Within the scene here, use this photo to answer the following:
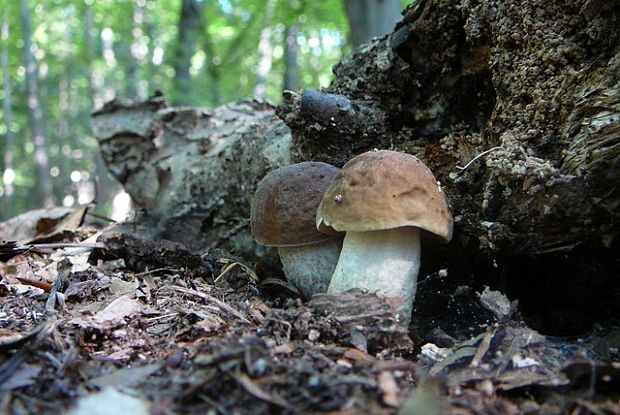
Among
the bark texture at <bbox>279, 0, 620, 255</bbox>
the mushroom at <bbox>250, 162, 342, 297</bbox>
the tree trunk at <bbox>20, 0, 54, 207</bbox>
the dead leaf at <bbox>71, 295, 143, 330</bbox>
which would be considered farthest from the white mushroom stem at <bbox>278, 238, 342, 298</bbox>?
the tree trunk at <bbox>20, 0, 54, 207</bbox>

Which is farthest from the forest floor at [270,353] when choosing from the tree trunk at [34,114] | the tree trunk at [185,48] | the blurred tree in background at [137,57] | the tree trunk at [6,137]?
the tree trunk at [6,137]

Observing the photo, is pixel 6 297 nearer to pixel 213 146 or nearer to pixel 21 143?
pixel 213 146

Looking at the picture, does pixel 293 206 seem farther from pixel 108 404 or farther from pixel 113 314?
pixel 108 404

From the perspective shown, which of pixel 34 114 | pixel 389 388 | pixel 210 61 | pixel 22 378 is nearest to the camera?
pixel 389 388

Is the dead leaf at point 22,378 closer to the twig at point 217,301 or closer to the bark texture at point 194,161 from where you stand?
the twig at point 217,301

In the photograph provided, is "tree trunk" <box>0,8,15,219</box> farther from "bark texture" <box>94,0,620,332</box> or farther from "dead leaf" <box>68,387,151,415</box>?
"dead leaf" <box>68,387,151,415</box>

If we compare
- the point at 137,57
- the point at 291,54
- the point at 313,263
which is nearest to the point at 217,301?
the point at 313,263
